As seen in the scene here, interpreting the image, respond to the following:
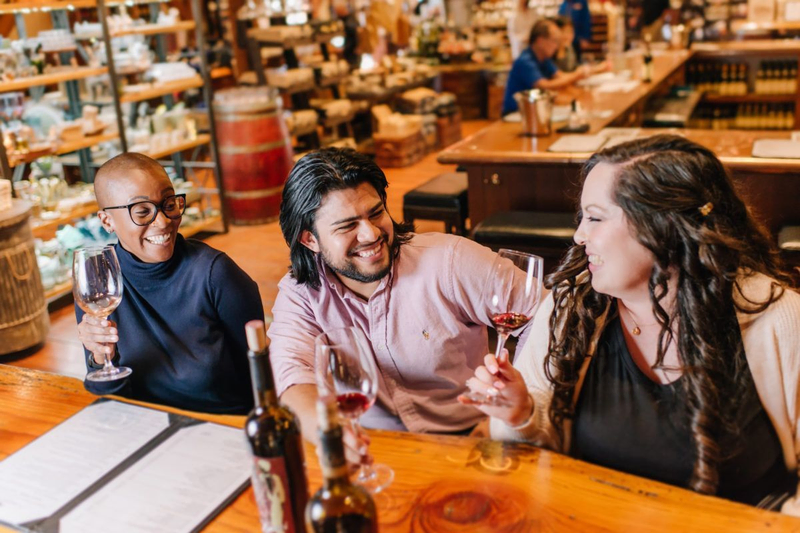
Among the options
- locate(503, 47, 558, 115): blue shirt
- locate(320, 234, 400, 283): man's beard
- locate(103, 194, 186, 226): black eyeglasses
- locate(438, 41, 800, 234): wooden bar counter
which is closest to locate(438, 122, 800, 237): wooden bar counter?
locate(438, 41, 800, 234): wooden bar counter

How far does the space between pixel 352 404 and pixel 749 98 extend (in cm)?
750

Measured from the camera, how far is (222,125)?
584 cm

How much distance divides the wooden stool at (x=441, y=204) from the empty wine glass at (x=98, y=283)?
269cm

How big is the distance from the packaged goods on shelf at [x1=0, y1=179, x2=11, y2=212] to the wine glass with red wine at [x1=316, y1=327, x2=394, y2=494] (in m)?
3.23

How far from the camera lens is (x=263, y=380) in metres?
1.09

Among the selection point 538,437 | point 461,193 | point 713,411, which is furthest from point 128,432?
point 461,193

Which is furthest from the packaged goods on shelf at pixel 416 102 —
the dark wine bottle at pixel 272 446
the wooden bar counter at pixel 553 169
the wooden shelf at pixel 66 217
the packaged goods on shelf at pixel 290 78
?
the dark wine bottle at pixel 272 446

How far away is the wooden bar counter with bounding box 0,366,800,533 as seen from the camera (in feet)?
3.98

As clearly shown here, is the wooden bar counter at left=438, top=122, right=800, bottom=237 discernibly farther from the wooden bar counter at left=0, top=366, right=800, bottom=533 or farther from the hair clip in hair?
the wooden bar counter at left=0, top=366, right=800, bottom=533

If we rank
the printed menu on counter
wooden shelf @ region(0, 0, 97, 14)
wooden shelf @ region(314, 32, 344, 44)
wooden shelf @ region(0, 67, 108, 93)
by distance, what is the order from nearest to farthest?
1. the printed menu on counter
2. wooden shelf @ region(0, 0, 97, 14)
3. wooden shelf @ region(0, 67, 108, 93)
4. wooden shelf @ region(314, 32, 344, 44)

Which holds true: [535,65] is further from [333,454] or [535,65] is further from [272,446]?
[333,454]

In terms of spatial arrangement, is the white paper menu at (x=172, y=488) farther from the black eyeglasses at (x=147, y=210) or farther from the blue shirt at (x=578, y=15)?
the blue shirt at (x=578, y=15)

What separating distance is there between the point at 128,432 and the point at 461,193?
311 centimetres

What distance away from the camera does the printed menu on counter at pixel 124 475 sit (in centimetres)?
132
